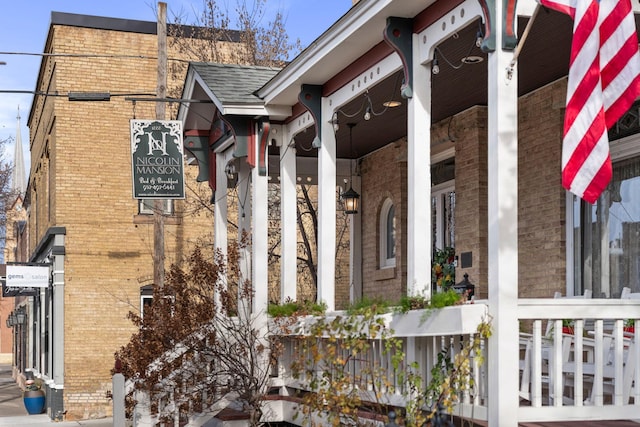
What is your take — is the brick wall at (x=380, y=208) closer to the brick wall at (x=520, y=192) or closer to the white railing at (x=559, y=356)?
the brick wall at (x=520, y=192)

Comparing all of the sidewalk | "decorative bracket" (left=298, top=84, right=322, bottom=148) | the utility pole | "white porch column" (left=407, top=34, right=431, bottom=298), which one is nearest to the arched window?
the utility pole

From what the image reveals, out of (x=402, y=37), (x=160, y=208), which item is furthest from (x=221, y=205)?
(x=402, y=37)

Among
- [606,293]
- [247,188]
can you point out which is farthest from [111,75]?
[606,293]

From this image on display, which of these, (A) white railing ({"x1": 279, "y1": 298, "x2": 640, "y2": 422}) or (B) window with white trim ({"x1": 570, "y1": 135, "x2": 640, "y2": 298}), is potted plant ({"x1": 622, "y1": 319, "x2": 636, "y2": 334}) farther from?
(A) white railing ({"x1": 279, "y1": 298, "x2": 640, "y2": 422})

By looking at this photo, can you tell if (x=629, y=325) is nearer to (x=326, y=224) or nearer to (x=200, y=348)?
(x=326, y=224)

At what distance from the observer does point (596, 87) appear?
644 cm

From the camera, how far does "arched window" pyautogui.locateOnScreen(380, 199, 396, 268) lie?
16859 mm

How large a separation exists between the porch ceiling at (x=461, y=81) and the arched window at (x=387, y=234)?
3.79ft

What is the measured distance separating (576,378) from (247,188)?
802 cm

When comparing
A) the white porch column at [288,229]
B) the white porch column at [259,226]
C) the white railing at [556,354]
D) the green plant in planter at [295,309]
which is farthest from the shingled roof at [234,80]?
the white railing at [556,354]

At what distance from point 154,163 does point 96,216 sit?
7.83 m

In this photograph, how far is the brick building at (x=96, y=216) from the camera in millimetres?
24359

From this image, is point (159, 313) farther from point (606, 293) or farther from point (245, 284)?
point (606, 293)

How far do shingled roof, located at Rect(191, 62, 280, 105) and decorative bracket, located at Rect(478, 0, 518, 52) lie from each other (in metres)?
5.92
